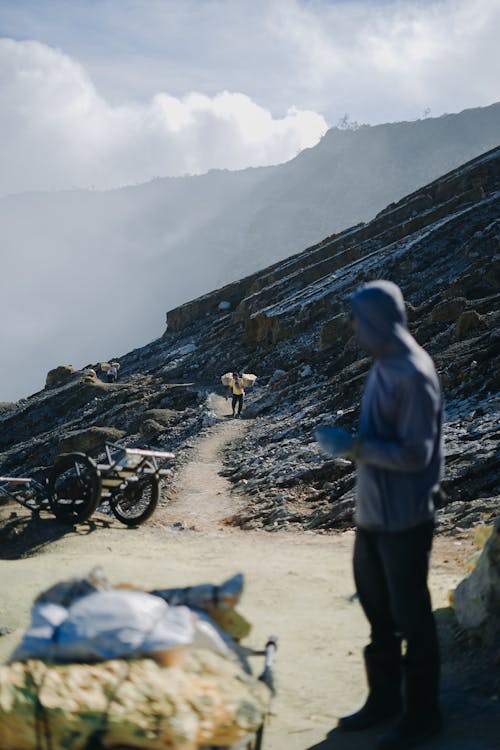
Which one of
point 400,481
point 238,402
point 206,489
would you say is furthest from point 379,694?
point 238,402

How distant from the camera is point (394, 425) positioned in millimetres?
3189

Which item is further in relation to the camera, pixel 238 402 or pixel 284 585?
pixel 238 402

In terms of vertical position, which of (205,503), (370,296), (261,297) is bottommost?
(205,503)

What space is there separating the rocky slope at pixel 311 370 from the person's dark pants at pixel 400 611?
5.52 metres

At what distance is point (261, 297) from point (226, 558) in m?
35.0

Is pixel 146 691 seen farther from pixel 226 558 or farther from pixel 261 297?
pixel 261 297

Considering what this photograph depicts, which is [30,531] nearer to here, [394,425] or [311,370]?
[394,425]

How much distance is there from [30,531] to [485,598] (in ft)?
24.6

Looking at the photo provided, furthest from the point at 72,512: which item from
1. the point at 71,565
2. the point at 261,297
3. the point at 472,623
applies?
the point at 261,297

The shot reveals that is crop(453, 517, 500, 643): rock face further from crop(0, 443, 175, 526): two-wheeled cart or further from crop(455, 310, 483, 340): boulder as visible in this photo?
crop(455, 310, 483, 340): boulder

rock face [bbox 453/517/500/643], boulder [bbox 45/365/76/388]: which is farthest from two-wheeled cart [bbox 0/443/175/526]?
boulder [bbox 45/365/76/388]

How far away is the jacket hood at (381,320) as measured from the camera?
3.17m

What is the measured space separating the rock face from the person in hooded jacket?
112 centimetres

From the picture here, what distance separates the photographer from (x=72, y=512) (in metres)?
10.6
